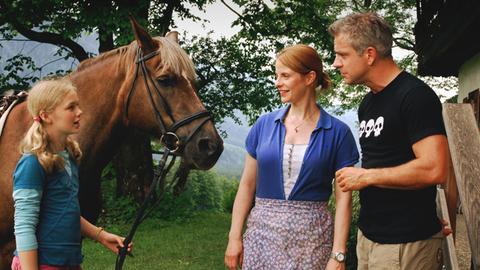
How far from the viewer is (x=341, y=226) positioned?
272 cm

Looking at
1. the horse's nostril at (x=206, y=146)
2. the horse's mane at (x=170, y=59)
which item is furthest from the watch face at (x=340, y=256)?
the horse's mane at (x=170, y=59)

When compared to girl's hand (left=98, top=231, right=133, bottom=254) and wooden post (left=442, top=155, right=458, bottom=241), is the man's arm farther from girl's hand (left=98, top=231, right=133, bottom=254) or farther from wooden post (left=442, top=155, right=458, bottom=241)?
girl's hand (left=98, top=231, right=133, bottom=254)

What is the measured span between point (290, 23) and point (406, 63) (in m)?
12.4

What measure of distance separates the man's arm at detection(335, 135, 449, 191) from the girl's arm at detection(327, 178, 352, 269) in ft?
1.33

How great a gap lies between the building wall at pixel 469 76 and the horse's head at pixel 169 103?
7438 millimetres

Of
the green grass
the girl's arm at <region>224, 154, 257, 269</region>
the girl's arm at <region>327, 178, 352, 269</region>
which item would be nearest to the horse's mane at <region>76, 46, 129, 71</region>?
the girl's arm at <region>224, 154, 257, 269</region>

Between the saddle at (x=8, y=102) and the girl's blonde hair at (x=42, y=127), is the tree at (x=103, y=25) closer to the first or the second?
the saddle at (x=8, y=102)

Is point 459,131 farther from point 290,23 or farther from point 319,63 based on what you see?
point 290,23

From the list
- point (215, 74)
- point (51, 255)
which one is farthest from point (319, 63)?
point (215, 74)

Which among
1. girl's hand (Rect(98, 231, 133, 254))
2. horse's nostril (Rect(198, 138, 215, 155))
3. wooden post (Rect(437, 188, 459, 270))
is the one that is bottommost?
wooden post (Rect(437, 188, 459, 270))

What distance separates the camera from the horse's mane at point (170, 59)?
3846mm

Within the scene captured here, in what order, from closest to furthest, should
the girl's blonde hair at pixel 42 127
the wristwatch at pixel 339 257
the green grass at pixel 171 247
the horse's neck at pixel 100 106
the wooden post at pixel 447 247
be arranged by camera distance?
the girl's blonde hair at pixel 42 127, the wristwatch at pixel 339 257, the wooden post at pixel 447 247, the horse's neck at pixel 100 106, the green grass at pixel 171 247

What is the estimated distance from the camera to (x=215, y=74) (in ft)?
58.0

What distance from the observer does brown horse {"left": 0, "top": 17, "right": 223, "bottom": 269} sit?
3.68 metres
